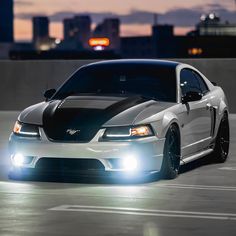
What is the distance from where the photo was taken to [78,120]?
12086 mm

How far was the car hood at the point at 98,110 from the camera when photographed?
39.6 feet

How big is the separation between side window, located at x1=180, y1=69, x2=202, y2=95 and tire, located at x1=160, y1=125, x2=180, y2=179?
1.05 m

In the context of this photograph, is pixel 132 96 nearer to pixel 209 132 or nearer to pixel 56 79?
pixel 209 132

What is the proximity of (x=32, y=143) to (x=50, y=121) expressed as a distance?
0.33 m

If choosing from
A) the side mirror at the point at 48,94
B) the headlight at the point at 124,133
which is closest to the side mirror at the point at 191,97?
the headlight at the point at 124,133

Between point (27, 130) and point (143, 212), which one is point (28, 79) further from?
point (143, 212)

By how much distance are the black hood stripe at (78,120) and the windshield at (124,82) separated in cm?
88

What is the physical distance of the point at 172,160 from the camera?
1264 cm

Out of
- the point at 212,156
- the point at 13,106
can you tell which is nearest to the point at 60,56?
the point at 13,106

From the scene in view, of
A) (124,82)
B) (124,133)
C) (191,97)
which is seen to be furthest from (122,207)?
(124,82)

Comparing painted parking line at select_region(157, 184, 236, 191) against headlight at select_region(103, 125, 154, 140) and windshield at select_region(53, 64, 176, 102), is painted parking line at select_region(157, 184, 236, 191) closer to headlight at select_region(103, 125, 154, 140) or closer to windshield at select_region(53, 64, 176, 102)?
headlight at select_region(103, 125, 154, 140)

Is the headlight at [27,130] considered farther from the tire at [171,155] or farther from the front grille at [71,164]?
the tire at [171,155]

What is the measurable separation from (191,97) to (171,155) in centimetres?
99

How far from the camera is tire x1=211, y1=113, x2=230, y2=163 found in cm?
1477
